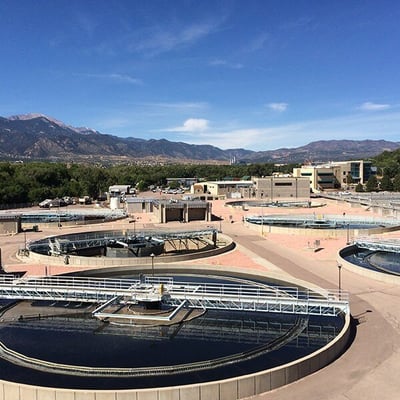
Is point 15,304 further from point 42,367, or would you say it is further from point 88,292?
point 42,367

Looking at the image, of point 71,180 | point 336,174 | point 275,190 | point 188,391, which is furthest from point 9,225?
point 336,174

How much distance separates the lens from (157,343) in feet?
83.8

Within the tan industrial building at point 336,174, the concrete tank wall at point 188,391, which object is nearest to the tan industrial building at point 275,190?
the tan industrial building at point 336,174

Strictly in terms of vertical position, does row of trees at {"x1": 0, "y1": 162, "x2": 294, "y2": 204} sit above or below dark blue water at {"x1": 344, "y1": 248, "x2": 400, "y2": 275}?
above

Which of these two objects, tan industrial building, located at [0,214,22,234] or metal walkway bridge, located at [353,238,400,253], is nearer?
metal walkway bridge, located at [353,238,400,253]

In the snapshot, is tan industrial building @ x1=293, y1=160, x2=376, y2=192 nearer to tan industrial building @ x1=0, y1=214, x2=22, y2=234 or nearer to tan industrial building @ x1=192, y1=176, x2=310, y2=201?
tan industrial building @ x1=192, y1=176, x2=310, y2=201

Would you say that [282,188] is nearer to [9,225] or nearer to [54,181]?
[54,181]

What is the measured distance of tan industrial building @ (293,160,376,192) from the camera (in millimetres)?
150387

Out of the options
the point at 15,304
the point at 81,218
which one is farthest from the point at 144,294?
the point at 81,218

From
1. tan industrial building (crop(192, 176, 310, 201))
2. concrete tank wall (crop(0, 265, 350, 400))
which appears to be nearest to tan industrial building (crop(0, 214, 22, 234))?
concrete tank wall (crop(0, 265, 350, 400))

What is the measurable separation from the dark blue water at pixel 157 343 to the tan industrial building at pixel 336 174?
124970 millimetres

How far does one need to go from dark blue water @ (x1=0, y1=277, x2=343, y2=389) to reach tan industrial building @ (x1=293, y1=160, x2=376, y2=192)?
124970mm

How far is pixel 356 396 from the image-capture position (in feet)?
65.3

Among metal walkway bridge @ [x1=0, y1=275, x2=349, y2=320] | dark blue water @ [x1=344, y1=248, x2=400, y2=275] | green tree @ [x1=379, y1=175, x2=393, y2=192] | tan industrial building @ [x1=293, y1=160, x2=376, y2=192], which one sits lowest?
dark blue water @ [x1=344, y1=248, x2=400, y2=275]
